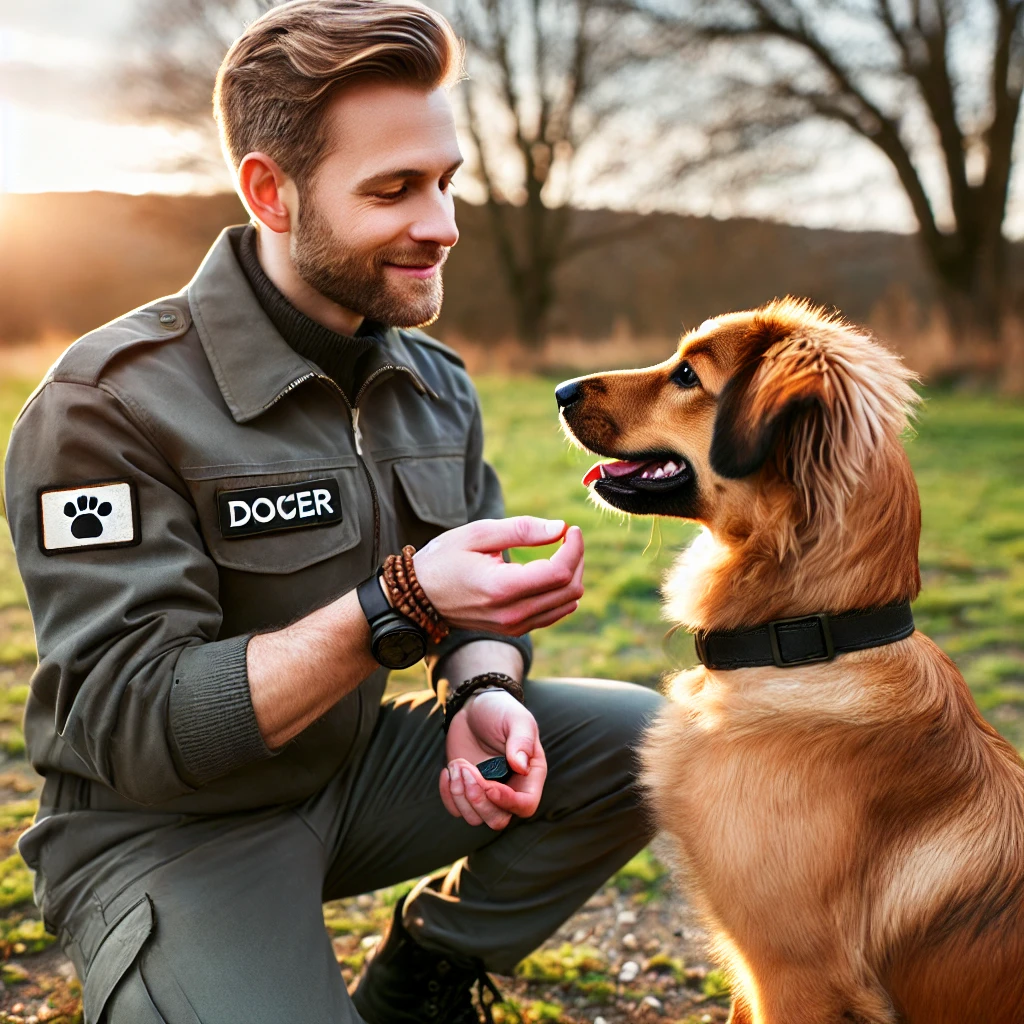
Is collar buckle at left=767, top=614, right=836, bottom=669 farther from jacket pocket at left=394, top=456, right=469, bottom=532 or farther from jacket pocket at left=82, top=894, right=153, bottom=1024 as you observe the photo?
jacket pocket at left=82, top=894, right=153, bottom=1024

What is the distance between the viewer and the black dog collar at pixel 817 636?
6.89 ft

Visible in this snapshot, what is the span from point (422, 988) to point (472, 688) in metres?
0.82

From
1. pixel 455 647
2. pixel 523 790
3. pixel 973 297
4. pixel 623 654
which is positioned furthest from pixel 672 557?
pixel 973 297

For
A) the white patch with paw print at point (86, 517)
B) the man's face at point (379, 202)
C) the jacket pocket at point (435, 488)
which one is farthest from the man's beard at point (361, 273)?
Answer: the white patch with paw print at point (86, 517)

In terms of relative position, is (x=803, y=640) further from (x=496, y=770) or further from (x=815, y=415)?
(x=496, y=770)

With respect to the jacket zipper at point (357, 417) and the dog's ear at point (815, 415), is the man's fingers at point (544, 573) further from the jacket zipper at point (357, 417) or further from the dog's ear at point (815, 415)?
the jacket zipper at point (357, 417)

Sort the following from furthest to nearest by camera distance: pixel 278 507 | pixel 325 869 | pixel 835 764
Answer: pixel 325 869, pixel 278 507, pixel 835 764

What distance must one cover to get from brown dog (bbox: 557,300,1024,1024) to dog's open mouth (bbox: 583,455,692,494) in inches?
6.0

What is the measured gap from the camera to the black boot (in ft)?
8.25

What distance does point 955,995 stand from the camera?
1.89 m

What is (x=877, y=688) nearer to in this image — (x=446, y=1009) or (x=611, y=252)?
(x=446, y=1009)

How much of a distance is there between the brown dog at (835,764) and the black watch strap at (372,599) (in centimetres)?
82

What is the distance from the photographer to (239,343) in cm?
231

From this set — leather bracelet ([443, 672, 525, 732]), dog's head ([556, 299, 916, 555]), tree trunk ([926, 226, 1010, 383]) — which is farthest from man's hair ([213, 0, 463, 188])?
tree trunk ([926, 226, 1010, 383])
